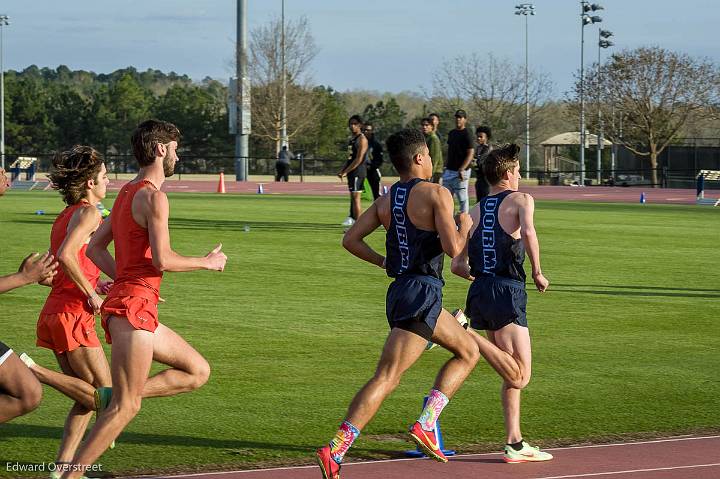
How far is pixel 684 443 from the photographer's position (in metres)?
7.33

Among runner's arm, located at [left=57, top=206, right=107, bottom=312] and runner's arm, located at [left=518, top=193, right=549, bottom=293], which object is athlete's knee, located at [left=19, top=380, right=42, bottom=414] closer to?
runner's arm, located at [left=57, top=206, right=107, bottom=312]

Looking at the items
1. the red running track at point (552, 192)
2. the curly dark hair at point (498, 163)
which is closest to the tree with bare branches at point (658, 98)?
the red running track at point (552, 192)

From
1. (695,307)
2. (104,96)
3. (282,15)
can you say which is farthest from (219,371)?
(104,96)

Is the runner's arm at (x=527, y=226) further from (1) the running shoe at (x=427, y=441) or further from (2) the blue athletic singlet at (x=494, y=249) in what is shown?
(1) the running shoe at (x=427, y=441)

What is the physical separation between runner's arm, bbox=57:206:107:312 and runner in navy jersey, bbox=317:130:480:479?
4.95 feet

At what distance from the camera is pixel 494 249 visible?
695 centimetres

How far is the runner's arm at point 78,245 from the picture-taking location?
20.4 ft

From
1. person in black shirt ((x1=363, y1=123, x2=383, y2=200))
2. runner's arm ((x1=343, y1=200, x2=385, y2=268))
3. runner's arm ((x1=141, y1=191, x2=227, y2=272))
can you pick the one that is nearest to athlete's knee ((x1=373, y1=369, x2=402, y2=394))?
runner's arm ((x1=343, y1=200, x2=385, y2=268))

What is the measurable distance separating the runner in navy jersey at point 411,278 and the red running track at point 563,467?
0.19 metres

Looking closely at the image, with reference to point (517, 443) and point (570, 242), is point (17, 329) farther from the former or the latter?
point (570, 242)

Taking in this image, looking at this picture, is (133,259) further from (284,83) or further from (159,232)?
(284,83)

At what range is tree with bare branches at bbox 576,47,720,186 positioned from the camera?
232 feet

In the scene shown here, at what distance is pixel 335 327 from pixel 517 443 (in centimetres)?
494

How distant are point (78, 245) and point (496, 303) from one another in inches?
93.0
